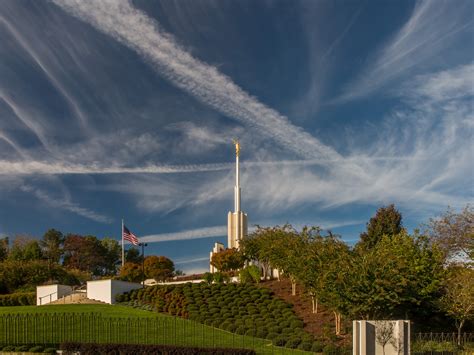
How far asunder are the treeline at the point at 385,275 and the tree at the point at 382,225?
51.5 feet

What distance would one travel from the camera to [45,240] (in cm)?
8694

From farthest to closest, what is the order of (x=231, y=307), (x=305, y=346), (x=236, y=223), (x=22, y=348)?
(x=236, y=223) → (x=231, y=307) → (x=305, y=346) → (x=22, y=348)

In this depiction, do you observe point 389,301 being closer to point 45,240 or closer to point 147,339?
point 147,339

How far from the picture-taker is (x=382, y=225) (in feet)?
191

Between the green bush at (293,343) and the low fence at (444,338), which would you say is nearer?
the green bush at (293,343)

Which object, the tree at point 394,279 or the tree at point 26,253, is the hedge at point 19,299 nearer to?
the tree at point 26,253

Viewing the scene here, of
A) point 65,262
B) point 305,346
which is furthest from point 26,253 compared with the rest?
point 305,346

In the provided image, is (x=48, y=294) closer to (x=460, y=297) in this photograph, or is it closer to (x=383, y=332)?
(x=460, y=297)

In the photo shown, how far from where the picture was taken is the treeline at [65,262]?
49.5m

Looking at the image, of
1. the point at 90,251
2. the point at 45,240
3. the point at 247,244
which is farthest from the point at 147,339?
the point at 45,240

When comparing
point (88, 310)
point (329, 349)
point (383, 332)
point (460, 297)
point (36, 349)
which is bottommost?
point (329, 349)

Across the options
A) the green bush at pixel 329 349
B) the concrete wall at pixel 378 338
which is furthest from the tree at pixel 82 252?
the concrete wall at pixel 378 338

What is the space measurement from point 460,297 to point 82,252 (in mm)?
66035

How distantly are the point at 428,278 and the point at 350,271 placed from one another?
6.30m
